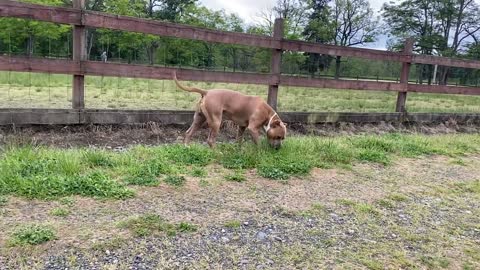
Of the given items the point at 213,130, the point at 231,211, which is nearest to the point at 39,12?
the point at 213,130

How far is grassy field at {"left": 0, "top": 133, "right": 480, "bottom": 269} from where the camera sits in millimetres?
2508

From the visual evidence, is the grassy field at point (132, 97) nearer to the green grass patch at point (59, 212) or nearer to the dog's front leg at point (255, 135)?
the dog's front leg at point (255, 135)

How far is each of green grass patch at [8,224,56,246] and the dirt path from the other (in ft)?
0.18

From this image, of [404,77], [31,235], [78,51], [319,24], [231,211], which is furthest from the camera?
[319,24]

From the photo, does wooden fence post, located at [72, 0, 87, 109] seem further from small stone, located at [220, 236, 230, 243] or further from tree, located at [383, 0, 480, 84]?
tree, located at [383, 0, 480, 84]

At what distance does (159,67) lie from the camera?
6105mm

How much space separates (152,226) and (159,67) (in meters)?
3.73

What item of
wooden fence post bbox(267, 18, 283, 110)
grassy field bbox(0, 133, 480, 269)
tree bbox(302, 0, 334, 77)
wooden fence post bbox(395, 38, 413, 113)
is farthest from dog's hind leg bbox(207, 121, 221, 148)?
tree bbox(302, 0, 334, 77)

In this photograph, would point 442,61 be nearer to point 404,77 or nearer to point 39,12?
point 404,77

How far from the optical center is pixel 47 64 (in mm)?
5332

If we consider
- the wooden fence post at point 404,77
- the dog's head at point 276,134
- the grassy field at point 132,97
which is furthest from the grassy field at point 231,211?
the wooden fence post at point 404,77

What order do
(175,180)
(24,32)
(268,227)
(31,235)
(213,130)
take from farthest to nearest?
(24,32)
(213,130)
(175,180)
(268,227)
(31,235)

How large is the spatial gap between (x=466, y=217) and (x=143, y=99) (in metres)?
6.31

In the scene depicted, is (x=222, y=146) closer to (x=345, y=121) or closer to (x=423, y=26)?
(x=345, y=121)
